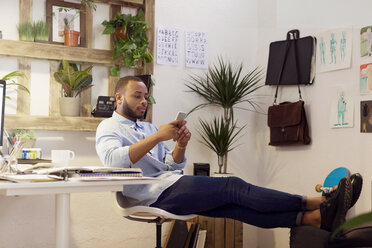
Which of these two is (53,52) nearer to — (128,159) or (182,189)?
(128,159)

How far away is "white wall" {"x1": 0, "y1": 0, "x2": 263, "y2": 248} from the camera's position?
2984 mm

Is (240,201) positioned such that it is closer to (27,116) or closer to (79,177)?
(79,177)

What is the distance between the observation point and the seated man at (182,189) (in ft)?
6.89

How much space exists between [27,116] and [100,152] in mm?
764

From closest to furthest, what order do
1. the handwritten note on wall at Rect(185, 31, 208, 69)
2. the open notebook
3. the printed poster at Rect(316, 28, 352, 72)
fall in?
1. the open notebook
2. the printed poster at Rect(316, 28, 352, 72)
3. the handwritten note on wall at Rect(185, 31, 208, 69)

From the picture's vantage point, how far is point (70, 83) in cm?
300

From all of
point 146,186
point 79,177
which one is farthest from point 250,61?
point 79,177

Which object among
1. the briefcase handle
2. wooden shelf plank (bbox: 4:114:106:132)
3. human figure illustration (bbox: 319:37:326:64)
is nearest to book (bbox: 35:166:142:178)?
wooden shelf plank (bbox: 4:114:106:132)

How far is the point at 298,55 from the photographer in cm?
343

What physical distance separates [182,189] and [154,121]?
1.21 metres

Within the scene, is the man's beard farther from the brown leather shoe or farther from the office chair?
the brown leather shoe

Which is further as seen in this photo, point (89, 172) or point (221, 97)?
point (221, 97)

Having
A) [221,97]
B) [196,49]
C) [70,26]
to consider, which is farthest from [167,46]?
[70,26]

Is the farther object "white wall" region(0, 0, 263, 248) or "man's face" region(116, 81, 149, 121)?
"white wall" region(0, 0, 263, 248)
